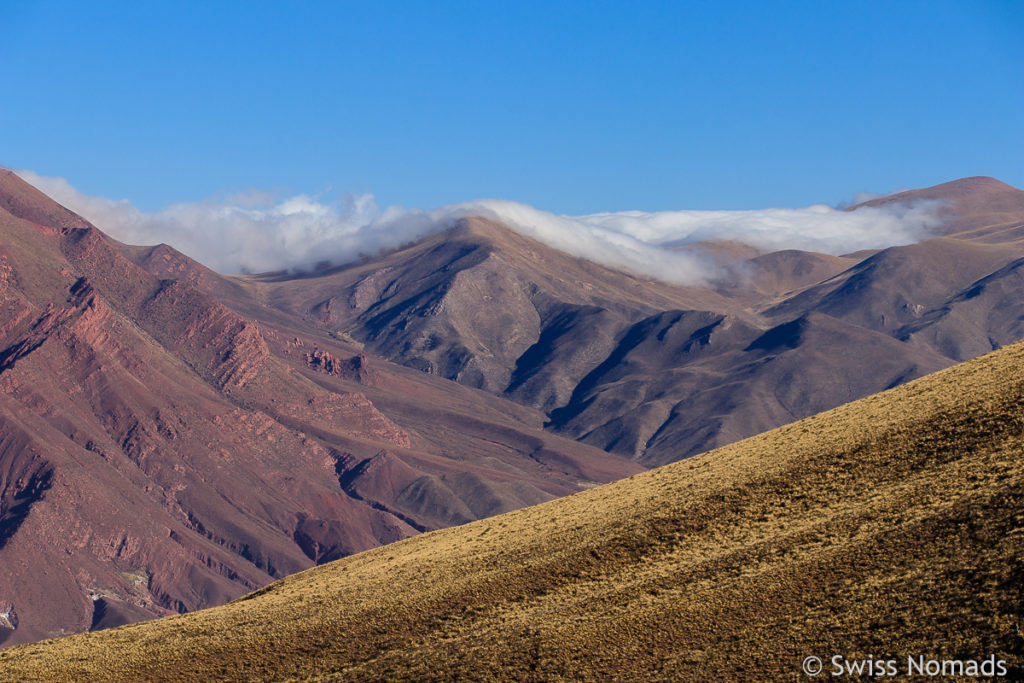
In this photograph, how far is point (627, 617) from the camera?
48156 millimetres

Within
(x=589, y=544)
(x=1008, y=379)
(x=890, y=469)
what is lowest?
(x=589, y=544)

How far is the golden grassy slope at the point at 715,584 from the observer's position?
1682 inches

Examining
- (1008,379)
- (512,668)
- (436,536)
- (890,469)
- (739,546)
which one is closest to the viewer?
(512,668)

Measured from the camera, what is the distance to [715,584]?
162 ft

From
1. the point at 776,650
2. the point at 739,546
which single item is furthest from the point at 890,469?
the point at 776,650

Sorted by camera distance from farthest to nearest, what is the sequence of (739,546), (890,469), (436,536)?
(436,536) → (890,469) → (739,546)

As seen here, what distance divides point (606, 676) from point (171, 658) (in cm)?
2255

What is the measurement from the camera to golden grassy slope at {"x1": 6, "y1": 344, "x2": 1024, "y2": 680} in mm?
42719

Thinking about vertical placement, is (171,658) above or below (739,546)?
below

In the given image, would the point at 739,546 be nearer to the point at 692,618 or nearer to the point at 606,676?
the point at 692,618

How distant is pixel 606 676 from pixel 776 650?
635cm

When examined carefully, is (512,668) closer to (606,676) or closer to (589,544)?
(606,676)

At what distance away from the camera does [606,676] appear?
144 feet

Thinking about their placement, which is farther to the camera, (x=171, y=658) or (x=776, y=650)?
(x=171, y=658)
